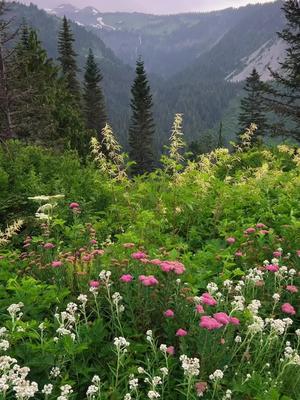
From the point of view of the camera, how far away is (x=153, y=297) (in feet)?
12.6

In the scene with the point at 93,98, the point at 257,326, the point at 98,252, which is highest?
the point at 257,326

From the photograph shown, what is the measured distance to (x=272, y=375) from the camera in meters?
3.31

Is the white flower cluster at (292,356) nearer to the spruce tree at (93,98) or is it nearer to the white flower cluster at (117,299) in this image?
the white flower cluster at (117,299)

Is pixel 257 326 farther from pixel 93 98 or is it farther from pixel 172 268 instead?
pixel 93 98

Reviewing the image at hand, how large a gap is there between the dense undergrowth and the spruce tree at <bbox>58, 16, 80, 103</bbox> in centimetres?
Answer: 3938

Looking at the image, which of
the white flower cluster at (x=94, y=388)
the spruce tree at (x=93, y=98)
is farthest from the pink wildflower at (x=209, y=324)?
the spruce tree at (x=93, y=98)

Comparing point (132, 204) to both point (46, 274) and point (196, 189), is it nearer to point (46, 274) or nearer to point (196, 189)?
point (196, 189)

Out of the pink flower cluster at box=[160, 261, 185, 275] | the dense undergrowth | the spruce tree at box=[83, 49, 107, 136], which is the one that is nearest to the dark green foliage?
the spruce tree at box=[83, 49, 107, 136]

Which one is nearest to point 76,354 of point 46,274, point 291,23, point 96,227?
point 46,274

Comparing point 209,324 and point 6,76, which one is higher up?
point 209,324

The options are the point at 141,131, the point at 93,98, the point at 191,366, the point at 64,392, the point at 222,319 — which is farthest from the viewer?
the point at 141,131

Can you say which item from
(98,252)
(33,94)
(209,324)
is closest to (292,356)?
(209,324)

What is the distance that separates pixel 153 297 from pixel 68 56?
46.6 metres

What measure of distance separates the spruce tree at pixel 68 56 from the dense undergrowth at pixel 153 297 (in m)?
39.4
